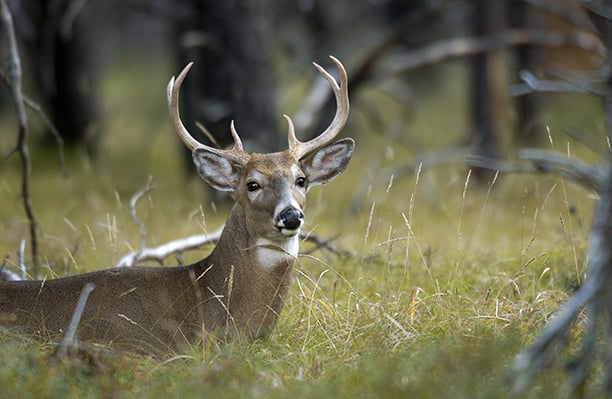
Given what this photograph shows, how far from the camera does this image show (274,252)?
16.4ft

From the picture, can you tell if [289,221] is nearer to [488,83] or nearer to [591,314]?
[591,314]

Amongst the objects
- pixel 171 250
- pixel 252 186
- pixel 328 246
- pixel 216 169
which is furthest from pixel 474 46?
pixel 252 186

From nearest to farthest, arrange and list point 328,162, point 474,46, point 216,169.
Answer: point 216,169
point 328,162
point 474,46

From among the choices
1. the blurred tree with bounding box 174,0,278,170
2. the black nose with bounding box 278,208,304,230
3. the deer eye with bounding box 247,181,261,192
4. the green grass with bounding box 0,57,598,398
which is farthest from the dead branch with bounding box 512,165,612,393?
the blurred tree with bounding box 174,0,278,170

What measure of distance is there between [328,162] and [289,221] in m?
0.78

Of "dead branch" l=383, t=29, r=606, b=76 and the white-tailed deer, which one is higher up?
the white-tailed deer

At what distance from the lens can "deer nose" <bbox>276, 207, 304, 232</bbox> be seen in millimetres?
4688

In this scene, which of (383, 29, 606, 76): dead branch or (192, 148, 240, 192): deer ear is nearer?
(192, 148, 240, 192): deer ear

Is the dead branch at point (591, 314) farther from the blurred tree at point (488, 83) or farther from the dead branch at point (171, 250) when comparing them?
the blurred tree at point (488, 83)

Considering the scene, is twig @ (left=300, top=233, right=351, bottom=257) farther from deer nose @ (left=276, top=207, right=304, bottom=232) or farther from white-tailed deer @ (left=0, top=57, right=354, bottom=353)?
→ deer nose @ (left=276, top=207, right=304, bottom=232)

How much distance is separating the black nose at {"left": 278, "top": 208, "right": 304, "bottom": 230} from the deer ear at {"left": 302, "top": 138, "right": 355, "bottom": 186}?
1.96 ft

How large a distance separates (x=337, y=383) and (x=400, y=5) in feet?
52.1

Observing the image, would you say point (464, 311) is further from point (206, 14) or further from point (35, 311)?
point (206, 14)

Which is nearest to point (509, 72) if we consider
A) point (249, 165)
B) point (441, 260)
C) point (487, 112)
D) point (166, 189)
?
point (487, 112)
